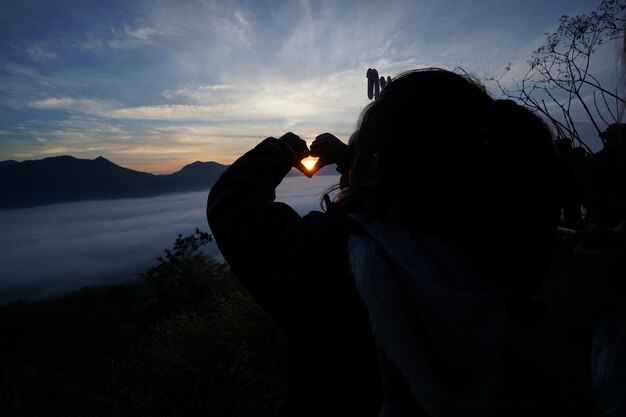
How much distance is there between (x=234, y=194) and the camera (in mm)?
933

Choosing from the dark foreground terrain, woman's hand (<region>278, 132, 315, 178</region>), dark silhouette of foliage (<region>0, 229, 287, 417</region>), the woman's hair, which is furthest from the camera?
dark silhouette of foliage (<region>0, 229, 287, 417</region>)

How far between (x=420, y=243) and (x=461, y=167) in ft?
0.67

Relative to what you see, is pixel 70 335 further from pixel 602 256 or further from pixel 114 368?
pixel 602 256

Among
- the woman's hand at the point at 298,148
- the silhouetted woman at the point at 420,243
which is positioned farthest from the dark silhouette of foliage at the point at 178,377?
the silhouetted woman at the point at 420,243

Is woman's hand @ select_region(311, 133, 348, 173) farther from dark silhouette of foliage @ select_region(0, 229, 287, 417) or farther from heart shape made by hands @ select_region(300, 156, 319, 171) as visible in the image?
dark silhouette of foliage @ select_region(0, 229, 287, 417)

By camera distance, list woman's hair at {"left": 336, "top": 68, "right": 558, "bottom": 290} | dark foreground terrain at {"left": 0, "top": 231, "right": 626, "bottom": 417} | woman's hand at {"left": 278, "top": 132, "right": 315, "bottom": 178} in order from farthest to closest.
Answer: dark foreground terrain at {"left": 0, "top": 231, "right": 626, "bottom": 417}
woman's hand at {"left": 278, "top": 132, "right": 315, "bottom": 178}
woman's hair at {"left": 336, "top": 68, "right": 558, "bottom": 290}

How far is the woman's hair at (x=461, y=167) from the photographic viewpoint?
0.77 metres

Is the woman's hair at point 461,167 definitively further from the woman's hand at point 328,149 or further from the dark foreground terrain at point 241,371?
the dark foreground terrain at point 241,371

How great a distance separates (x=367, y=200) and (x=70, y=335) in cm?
1390

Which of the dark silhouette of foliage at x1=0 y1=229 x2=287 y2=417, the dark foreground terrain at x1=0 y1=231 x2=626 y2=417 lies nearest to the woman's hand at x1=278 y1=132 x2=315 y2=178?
the dark foreground terrain at x1=0 y1=231 x2=626 y2=417

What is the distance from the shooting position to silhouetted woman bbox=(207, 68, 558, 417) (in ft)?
2.54

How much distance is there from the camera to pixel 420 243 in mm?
813

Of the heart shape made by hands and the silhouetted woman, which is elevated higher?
the heart shape made by hands

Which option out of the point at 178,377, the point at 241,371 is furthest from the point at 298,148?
the point at 178,377
